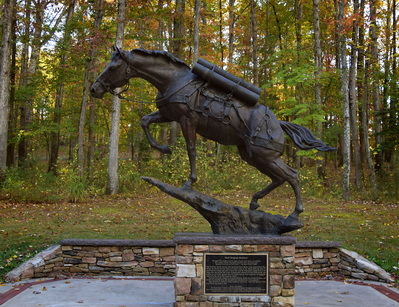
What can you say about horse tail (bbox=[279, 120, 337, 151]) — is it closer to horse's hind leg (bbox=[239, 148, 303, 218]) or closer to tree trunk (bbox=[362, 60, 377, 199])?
horse's hind leg (bbox=[239, 148, 303, 218])

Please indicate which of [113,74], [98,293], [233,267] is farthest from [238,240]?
[113,74]

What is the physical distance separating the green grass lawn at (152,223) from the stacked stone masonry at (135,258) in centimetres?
64

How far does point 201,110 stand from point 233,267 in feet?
7.06

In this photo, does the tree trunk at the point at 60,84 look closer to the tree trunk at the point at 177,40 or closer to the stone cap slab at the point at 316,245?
the tree trunk at the point at 177,40

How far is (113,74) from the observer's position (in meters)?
5.53

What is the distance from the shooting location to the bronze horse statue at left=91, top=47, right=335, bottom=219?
5.53 metres

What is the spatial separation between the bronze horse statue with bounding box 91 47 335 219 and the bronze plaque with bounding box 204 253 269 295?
95cm

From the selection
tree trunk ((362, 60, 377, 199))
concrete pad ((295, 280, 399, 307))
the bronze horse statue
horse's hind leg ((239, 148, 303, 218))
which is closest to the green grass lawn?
concrete pad ((295, 280, 399, 307))

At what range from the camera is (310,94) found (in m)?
22.9

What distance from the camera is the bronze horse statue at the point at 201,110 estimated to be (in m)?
5.53

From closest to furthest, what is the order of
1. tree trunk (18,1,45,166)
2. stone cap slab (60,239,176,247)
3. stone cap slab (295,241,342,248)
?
stone cap slab (60,239,176,247) → stone cap slab (295,241,342,248) → tree trunk (18,1,45,166)

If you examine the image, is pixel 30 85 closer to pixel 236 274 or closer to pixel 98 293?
pixel 98 293

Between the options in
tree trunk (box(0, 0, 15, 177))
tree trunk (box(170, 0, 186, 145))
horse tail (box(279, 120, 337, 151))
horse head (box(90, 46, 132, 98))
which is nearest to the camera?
horse head (box(90, 46, 132, 98))

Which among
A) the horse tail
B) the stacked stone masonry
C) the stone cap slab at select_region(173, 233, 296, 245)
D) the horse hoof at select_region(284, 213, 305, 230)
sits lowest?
the stacked stone masonry
